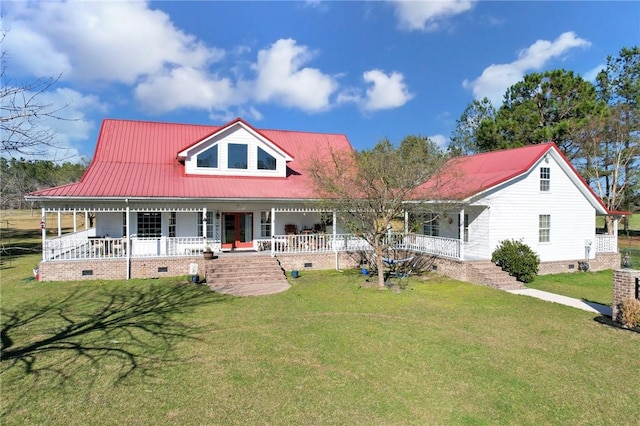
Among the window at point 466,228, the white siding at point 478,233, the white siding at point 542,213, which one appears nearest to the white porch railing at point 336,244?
the white siding at point 478,233

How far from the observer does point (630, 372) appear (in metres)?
6.49

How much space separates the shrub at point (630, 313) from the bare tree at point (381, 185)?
6371 mm

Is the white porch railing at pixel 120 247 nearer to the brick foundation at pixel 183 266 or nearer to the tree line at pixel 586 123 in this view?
the brick foundation at pixel 183 266

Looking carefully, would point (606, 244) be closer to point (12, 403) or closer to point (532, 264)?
point (532, 264)

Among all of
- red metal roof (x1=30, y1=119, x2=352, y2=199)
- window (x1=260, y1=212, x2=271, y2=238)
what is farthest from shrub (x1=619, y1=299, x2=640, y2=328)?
window (x1=260, y1=212, x2=271, y2=238)

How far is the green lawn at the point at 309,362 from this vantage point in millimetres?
5125

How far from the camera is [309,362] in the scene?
22.1 ft

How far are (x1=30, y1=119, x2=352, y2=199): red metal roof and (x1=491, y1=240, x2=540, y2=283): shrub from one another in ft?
27.8

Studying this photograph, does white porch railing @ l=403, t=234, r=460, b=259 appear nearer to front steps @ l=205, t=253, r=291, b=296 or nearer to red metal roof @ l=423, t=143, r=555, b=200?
red metal roof @ l=423, t=143, r=555, b=200

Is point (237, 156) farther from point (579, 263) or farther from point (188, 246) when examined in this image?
point (579, 263)

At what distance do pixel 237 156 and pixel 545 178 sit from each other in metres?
14.9

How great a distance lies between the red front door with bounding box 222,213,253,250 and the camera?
18.3 meters

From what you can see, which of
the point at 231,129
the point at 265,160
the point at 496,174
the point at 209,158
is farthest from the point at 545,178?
the point at 209,158

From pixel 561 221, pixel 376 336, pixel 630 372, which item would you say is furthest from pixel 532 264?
pixel 376 336
